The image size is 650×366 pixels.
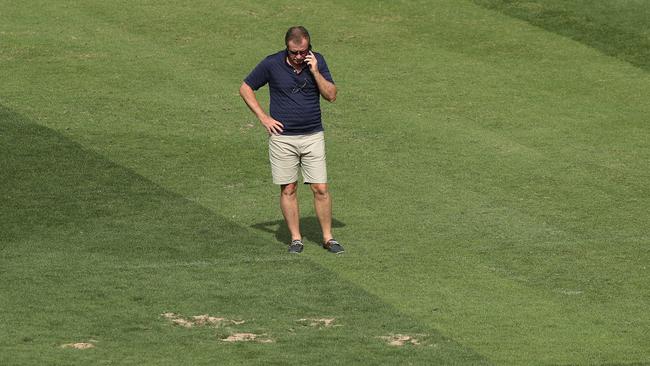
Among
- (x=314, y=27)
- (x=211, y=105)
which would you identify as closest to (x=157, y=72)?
(x=211, y=105)

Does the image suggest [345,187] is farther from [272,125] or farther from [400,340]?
[400,340]

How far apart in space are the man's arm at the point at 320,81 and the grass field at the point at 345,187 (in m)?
1.53

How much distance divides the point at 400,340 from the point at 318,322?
774 millimetres

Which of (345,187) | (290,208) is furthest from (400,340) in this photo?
(345,187)

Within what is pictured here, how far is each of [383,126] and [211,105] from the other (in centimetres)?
234

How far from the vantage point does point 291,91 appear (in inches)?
556

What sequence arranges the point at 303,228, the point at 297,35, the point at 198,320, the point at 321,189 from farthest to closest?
1. the point at 303,228
2. the point at 321,189
3. the point at 297,35
4. the point at 198,320

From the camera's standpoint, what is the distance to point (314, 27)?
77.8ft

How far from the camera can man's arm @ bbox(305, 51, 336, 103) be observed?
13.8 metres

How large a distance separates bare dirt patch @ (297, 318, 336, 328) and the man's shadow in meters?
2.58

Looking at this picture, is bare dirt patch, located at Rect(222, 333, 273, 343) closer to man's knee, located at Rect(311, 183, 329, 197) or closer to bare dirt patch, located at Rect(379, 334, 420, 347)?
bare dirt patch, located at Rect(379, 334, 420, 347)

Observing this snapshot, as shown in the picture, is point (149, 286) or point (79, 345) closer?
point (79, 345)

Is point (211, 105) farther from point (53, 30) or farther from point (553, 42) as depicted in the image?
point (553, 42)

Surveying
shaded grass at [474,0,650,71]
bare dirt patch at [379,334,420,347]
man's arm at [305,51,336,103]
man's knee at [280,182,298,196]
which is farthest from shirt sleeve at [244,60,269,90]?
shaded grass at [474,0,650,71]
